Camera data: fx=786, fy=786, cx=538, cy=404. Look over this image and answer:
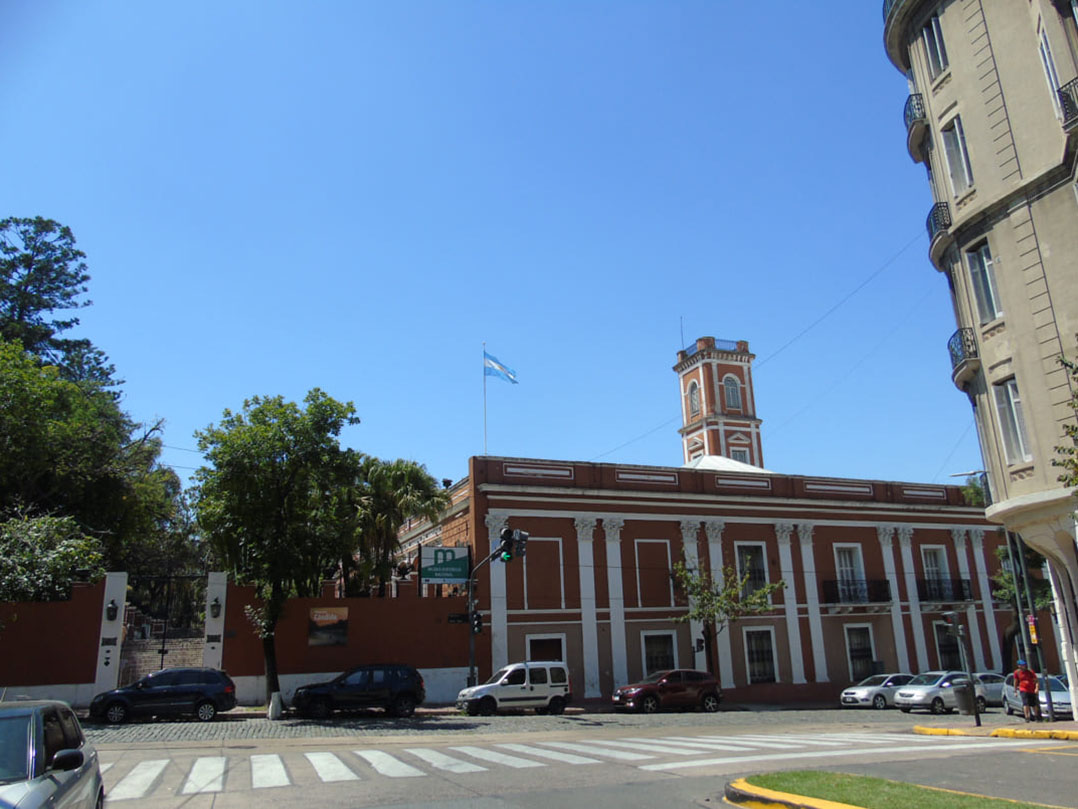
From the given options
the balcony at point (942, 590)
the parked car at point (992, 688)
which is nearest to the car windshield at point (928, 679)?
the parked car at point (992, 688)

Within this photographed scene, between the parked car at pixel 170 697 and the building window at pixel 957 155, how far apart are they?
24874 mm

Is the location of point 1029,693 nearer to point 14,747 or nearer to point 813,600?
point 813,600

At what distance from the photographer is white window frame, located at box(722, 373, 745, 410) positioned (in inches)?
2303

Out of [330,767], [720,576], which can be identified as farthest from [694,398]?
[330,767]

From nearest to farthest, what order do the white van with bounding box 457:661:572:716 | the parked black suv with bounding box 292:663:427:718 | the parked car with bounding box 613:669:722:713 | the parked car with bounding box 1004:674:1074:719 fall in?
the parked car with bounding box 1004:674:1074:719, the parked black suv with bounding box 292:663:427:718, the white van with bounding box 457:661:572:716, the parked car with bounding box 613:669:722:713

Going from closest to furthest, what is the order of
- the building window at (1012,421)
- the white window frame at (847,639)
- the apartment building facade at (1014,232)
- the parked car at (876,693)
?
the apartment building facade at (1014,232), the building window at (1012,421), the parked car at (876,693), the white window frame at (847,639)

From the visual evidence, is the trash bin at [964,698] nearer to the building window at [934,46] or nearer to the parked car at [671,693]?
the parked car at [671,693]

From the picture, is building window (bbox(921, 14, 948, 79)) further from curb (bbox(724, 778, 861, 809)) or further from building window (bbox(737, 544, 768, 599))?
building window (bbox(737, 544, 768, 599))

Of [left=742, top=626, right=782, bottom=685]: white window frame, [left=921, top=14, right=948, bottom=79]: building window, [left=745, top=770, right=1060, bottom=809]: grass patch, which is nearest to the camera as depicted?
[left=745, top=770, right=1060, bottom=809]: grass patch

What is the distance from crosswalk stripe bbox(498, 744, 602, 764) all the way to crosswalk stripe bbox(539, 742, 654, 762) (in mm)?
425

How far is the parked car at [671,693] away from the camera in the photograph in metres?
27.1

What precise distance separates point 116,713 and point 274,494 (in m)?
7.28

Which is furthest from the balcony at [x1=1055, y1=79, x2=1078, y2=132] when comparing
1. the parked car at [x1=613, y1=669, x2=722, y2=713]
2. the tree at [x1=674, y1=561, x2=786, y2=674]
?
the tree at [x1=674, y1=561, x2=786, y2=674]

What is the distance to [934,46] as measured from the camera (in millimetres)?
22250
